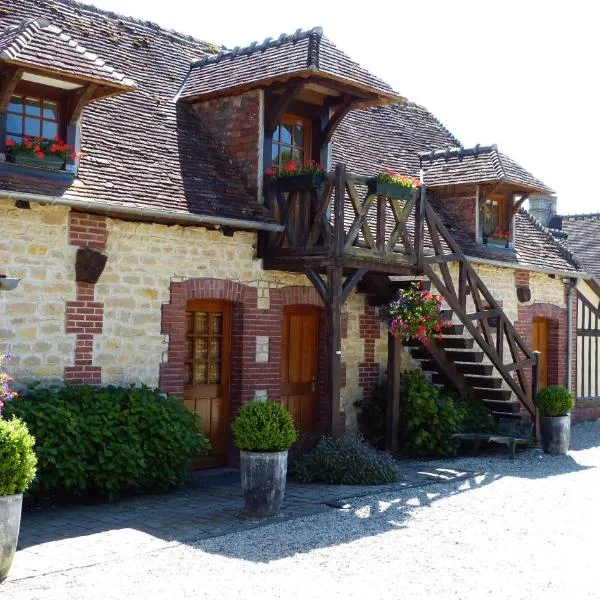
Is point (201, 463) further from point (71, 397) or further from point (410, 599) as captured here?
point (410, 599)

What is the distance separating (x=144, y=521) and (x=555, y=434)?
703 cm

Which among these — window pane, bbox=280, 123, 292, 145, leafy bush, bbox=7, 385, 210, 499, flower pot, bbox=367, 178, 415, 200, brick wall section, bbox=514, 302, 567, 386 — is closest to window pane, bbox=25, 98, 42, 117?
leafy bush, bbox=7, 385, 210, 499

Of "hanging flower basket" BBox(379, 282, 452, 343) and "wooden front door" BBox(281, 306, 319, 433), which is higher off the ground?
"hanging flower basket" BBox(379, 282, 452, 343)

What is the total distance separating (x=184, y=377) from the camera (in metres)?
11.0

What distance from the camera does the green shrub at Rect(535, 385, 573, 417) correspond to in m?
12.8

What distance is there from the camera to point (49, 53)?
365 inches

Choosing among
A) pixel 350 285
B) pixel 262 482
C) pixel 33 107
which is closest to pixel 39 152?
pixel 33 107

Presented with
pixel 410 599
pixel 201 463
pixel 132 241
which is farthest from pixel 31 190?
pixel 410 599

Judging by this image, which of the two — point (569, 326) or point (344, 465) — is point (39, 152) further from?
point (569, 326)

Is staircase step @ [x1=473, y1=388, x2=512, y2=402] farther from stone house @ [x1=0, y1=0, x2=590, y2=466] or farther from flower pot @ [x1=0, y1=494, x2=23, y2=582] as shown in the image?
flower pot @ [x1=0, y1=494, x2=23, y2=582]

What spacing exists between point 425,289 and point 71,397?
5426 mm

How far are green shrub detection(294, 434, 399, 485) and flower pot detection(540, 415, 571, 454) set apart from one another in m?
3.36

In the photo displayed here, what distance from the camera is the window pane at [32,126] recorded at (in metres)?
9.59

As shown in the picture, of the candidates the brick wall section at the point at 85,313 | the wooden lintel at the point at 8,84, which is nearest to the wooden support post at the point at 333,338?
the brick wall section at the point at 85,313
